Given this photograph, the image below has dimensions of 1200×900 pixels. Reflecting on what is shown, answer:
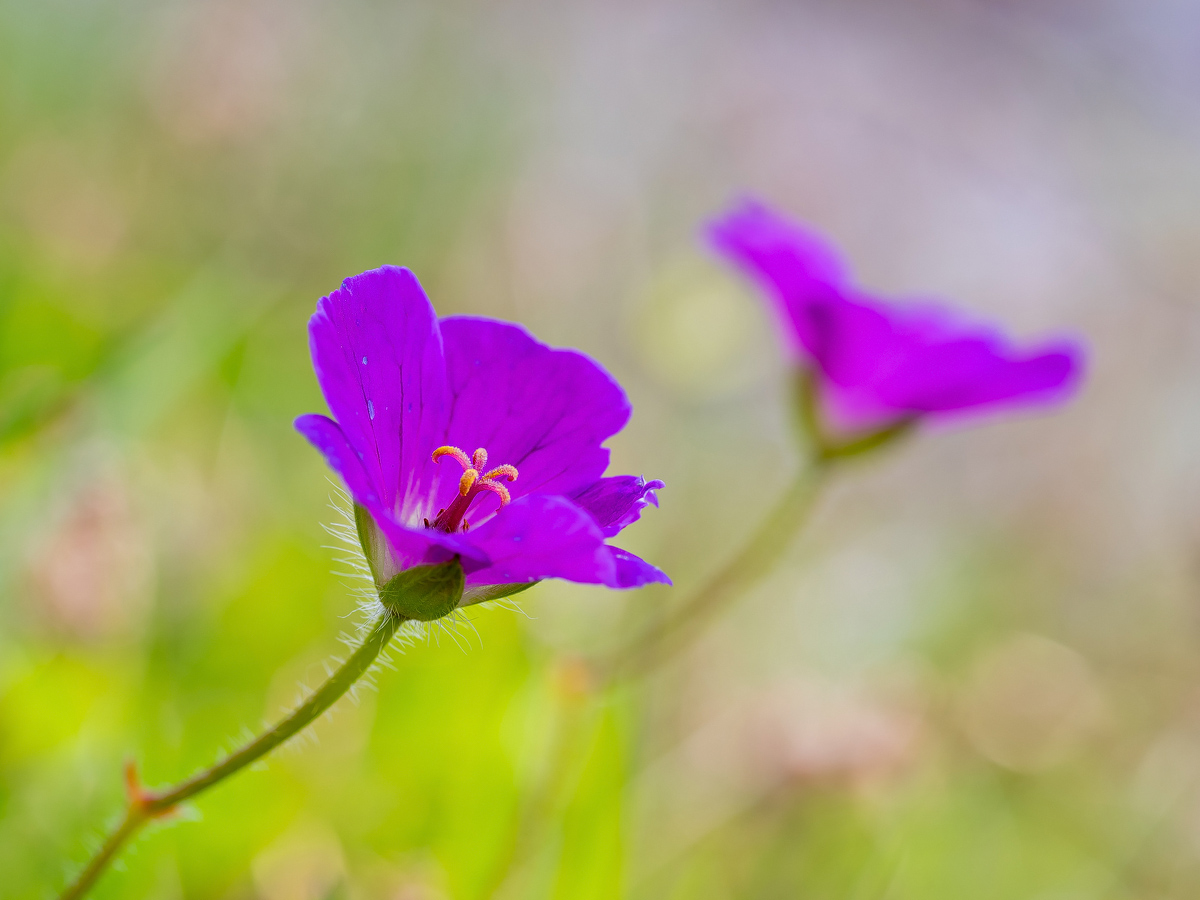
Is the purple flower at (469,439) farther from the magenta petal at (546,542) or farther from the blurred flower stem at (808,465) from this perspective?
the blurred flower stem at (808,465)

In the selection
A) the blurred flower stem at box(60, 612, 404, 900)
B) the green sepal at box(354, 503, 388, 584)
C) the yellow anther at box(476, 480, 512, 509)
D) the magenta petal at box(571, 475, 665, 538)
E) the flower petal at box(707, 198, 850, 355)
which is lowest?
the blurred flower stem at box(60, 612, 404, 900)

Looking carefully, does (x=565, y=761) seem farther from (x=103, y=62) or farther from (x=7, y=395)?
(x=103, y=62)

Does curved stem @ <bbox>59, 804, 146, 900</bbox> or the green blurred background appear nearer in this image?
curved stem @ <bbox>59, 804, 146, 900</bbox>

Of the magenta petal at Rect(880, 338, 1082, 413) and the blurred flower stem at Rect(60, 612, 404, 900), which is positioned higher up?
the magenta petal at Rect(880, 338, 1082, 413)

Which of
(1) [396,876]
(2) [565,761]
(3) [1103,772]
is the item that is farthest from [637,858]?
(3) [1103,772]

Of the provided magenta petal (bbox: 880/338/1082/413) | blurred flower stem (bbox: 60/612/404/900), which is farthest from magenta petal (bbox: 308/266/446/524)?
magenta petal (bbox: 880/338/1082/413)

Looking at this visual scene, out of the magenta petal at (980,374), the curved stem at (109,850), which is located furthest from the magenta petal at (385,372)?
the magenta petal at (980,374)

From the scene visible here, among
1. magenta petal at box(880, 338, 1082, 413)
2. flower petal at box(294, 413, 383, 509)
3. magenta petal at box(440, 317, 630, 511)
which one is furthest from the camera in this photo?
magenta petal at box(880, 338, 1082, 413)

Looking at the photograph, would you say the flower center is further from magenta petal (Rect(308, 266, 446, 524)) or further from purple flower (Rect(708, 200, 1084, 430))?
purple flower (Rect(708, 200, 1084, 430))
